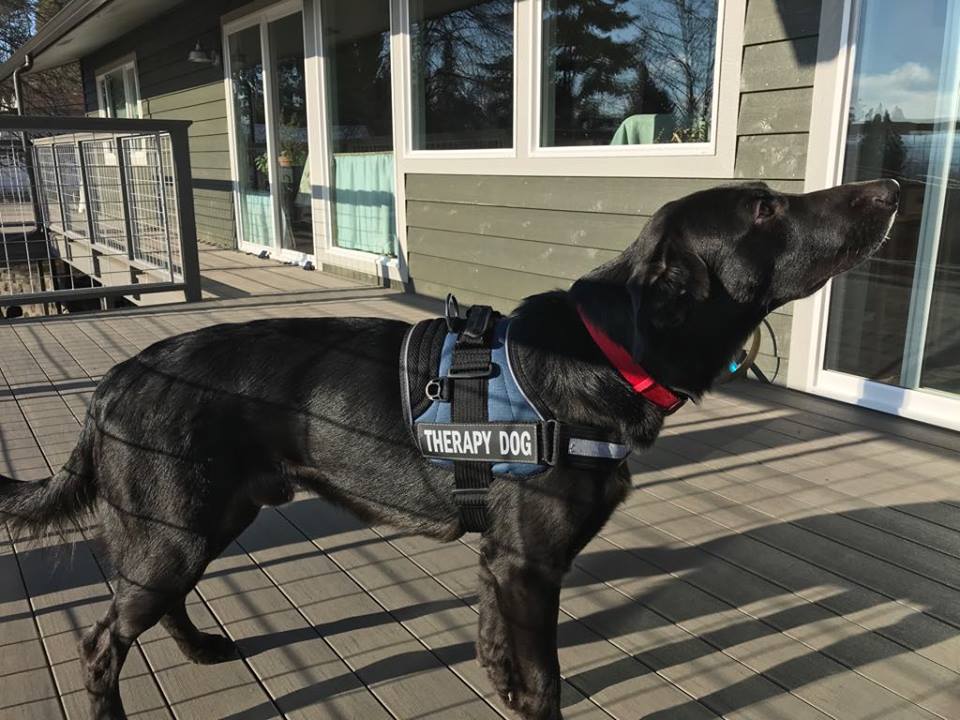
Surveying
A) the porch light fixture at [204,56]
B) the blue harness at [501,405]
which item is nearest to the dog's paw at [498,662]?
the blue harness at [501,405]

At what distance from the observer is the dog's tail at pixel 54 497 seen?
1749mm

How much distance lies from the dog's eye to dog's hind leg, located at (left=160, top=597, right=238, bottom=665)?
1.75 m

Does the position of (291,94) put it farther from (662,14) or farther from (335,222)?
(662,14)

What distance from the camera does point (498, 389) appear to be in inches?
66.9

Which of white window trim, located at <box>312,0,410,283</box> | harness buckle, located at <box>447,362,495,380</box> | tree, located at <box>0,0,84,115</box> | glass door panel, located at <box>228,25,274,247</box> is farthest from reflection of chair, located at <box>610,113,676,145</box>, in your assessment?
tree, located at <box>0,0,84,115</box>

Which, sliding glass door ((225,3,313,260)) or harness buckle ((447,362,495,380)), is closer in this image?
harness buckle ((447,362,495,380))

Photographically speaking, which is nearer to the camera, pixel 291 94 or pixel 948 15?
pixel 948 15

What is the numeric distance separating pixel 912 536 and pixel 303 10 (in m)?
7.64

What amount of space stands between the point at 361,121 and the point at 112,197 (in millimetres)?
2749

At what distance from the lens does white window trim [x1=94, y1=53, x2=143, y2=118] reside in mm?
A: 13211

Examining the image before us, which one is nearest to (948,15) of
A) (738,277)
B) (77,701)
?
(738,277)

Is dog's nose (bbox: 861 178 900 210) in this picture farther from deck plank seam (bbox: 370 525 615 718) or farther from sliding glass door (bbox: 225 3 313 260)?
sliding glass door (bbox: 225 3 313 260)

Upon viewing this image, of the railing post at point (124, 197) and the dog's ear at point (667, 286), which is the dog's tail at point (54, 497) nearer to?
the dog's ear at point (667, 286)

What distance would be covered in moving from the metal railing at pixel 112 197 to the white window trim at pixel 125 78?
4.44 meters
